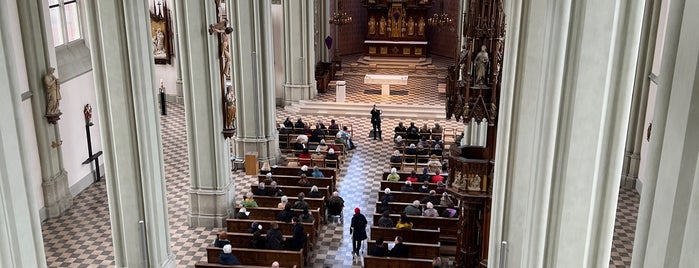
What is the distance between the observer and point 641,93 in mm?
16500

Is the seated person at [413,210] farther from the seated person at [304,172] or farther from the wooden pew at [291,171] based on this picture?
the wooden pew at [291,171]

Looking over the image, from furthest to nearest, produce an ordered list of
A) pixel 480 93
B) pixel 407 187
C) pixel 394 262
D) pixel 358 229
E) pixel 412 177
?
pixel 412 177 < pixel 407 187 < pixel 358 229 < pixel 394 262 < pixel 480 93

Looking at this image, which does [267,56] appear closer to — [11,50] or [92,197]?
[92,197]

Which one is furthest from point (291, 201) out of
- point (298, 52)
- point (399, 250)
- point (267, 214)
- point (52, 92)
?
point (298, 52)

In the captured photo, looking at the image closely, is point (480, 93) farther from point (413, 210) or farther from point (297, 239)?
point (297, 239)

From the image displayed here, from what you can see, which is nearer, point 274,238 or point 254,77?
→ point 274,238

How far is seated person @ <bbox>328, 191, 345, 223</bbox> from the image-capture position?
48.4 feet

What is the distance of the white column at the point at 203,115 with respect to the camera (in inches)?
540

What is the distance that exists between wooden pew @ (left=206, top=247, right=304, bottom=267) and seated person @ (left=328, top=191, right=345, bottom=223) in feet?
8.20

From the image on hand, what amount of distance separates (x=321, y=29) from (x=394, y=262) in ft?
61.3

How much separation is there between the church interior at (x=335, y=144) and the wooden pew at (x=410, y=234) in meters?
0.04

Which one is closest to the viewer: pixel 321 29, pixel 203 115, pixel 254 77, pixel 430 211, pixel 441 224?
pixel 441 224

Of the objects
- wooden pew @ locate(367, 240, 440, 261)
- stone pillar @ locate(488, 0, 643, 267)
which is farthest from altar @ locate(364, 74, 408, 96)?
stone pillar @ locate(488, 0, 643, 267)

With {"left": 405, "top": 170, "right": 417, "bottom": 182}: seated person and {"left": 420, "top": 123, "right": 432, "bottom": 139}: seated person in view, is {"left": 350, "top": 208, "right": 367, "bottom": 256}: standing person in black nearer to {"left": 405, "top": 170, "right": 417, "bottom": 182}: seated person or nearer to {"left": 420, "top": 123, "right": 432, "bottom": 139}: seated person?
{"left": 405, "top": 170, "right": 417, "bottom": 182}: seated person
